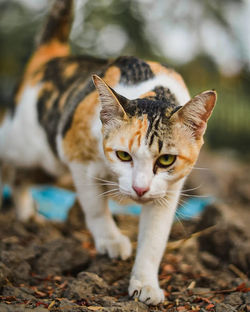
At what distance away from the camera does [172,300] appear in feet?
8.07

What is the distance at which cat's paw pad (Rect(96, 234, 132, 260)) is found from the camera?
284 centimetres

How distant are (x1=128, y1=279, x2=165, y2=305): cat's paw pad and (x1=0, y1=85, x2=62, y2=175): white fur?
4.80 ft

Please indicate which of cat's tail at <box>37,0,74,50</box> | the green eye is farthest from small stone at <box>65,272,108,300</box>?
cat's tail at <box>37,0,74,50</box>

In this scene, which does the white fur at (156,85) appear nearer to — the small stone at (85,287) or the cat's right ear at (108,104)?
the cat's right ear at (108,104)

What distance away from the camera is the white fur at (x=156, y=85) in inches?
102

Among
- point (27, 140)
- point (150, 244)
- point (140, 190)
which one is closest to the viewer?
point (140, 190)

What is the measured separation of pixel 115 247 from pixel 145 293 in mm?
549

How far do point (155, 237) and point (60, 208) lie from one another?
8.46 ft

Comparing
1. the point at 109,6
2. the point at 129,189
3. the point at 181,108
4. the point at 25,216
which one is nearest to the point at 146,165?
the point at 129,189

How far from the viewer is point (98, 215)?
2883 mm

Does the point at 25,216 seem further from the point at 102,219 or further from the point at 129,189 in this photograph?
the point at 129,189

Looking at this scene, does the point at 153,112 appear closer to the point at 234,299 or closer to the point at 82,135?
the point at 82,135

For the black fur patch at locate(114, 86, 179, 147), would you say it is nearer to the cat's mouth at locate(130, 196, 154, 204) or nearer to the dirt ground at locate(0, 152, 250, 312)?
the cat's mouth at locate(130, 196, 154, 204)

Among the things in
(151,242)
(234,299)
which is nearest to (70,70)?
(151,242)
